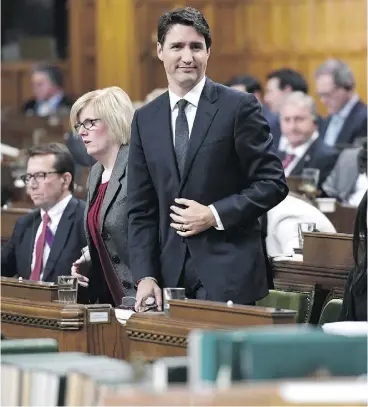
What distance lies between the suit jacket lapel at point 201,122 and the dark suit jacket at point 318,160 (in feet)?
12.9

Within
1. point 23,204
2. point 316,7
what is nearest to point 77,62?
point 316,7

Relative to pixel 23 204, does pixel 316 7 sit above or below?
above

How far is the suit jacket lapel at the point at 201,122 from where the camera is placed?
151 inches

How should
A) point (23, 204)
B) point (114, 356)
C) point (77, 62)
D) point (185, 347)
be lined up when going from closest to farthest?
point (185, 347) < point (114, 356) < point (23, 204) < point (77, 62)

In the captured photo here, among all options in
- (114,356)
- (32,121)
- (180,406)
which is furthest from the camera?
(32,121)

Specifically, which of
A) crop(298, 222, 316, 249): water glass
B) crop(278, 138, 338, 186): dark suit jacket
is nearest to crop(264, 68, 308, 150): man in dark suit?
crop(278, 138, 338, 186): dark suit jacket

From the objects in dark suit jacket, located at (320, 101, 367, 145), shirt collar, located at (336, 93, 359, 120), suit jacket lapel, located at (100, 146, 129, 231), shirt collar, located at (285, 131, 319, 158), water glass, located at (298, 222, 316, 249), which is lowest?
water glass, located at (298, 222, 316, 249)

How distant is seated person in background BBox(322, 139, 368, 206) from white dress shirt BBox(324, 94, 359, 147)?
4.80 feet

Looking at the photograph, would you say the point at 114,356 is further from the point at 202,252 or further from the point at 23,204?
the point at 23,204

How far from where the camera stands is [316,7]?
39.6 feet

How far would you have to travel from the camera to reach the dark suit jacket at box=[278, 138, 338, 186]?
7.80m

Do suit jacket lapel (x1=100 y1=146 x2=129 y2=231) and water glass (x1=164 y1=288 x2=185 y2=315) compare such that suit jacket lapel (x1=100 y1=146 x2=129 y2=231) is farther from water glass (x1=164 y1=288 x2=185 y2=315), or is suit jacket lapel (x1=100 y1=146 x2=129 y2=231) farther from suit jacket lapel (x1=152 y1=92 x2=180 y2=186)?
water glass (x1=164 y1=288 x2=185 y2=315)

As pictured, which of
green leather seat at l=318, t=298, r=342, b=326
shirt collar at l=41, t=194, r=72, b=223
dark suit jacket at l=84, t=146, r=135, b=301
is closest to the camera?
green leather seat at l=318, t=298, r=342, b=326

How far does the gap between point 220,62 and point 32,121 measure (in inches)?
83.3
